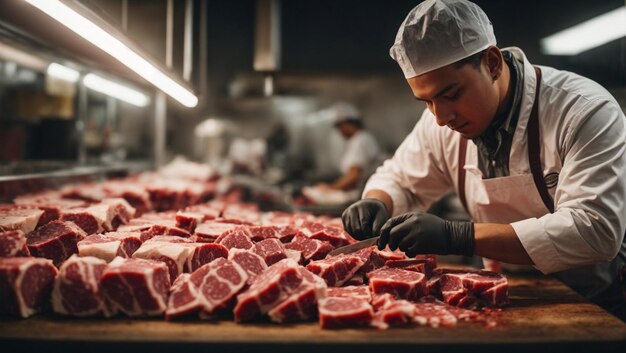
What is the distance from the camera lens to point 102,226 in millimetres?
2932

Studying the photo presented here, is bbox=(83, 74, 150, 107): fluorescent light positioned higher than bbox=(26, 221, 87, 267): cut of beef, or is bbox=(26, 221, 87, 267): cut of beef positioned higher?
bbox=(83, 74, 150, 107): fluorescent light

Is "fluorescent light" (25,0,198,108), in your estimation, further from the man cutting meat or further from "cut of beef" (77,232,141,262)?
the man cutting meat

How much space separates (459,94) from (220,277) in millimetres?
1529

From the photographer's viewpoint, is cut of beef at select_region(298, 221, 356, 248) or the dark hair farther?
cut of beef at select_region(298, 221, 356, 248)

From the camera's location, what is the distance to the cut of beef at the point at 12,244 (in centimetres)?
224

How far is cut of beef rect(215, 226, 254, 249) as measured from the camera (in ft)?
8.56

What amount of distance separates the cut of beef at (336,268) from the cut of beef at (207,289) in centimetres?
41

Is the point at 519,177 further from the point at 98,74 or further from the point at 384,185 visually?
the point at 98,74

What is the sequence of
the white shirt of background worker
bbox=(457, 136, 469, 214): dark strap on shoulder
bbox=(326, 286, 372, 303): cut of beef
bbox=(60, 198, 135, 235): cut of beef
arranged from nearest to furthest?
bbox=(326, 286, 372, 303): cut of beef < bbox=(60, 198, 135, 235): cut of beef < bbox=(457, 136, 469, 214): dark strap on shoulder < the white shirt of background worker

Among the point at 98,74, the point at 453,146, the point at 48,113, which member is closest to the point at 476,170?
the point at 453,146

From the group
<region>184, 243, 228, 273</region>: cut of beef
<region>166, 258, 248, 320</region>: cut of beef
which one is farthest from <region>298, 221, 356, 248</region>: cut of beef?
<region>166, 258, 248, 320</region>: cut of beef

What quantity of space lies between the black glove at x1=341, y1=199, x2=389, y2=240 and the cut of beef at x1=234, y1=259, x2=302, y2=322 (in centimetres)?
79

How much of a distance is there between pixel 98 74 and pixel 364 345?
15.4 ft

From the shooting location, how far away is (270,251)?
254 centimetres
